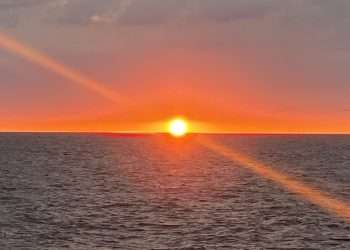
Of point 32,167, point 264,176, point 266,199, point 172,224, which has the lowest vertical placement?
point 172,224

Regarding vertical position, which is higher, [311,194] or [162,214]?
[311,194]

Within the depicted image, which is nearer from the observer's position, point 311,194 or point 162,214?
Answer: point 162,214

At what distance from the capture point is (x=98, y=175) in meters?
102

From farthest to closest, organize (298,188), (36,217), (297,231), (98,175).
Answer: (98,175), (298,188), (36,217), (297,231)

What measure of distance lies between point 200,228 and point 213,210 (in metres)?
10.7

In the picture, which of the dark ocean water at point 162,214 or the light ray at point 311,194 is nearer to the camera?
the dark ocean water at point 162,214

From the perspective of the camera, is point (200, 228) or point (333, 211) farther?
point (333, 211)

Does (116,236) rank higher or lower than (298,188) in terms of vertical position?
lower

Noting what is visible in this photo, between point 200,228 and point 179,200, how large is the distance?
18.0m

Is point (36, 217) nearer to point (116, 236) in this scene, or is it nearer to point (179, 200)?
point (116, 236)

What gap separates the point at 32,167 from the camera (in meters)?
118

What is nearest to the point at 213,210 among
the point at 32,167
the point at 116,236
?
the point at 116,236

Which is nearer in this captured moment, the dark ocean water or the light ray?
the dark ocean water

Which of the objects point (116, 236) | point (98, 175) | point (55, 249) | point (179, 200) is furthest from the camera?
point (98, 175)
